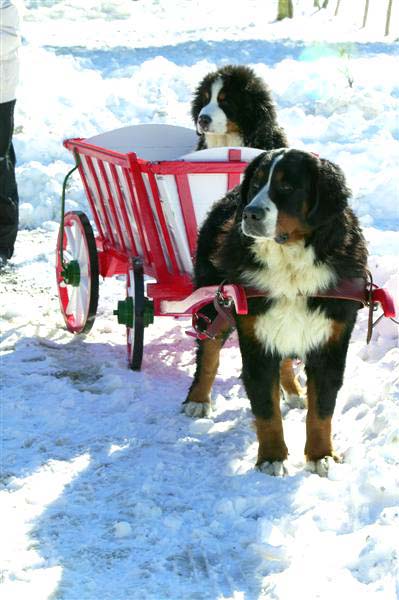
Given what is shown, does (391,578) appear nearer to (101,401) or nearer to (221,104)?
(101,401)

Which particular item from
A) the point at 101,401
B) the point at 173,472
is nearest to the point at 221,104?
the point at 101,401

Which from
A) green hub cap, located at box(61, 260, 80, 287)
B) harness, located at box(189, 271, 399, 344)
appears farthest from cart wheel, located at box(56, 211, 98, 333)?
harness, located at box(189, 271, 399, 344)

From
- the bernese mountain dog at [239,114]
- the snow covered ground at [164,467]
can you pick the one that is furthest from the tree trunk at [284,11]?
the bernese mountain dog at [239,114]

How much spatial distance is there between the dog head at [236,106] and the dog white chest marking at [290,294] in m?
1.83

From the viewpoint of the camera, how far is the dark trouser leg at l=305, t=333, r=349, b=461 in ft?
11.3

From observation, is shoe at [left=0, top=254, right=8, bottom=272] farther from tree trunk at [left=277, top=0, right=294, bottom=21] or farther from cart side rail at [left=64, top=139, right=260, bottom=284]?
tree trunk at [left=277, top=0, right=294, bottom=21]

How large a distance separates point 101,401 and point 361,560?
195cm

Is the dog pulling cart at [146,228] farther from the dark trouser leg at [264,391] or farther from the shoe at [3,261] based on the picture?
the shoe at [3,261]

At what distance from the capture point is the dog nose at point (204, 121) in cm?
499

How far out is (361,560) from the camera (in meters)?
2.69

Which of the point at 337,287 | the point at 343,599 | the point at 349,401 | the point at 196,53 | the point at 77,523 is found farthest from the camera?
the point at 196,53

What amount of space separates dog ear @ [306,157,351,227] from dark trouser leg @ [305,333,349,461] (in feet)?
1.69

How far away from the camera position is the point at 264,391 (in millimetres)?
3473

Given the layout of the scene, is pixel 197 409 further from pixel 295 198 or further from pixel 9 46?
pixel 9 46
